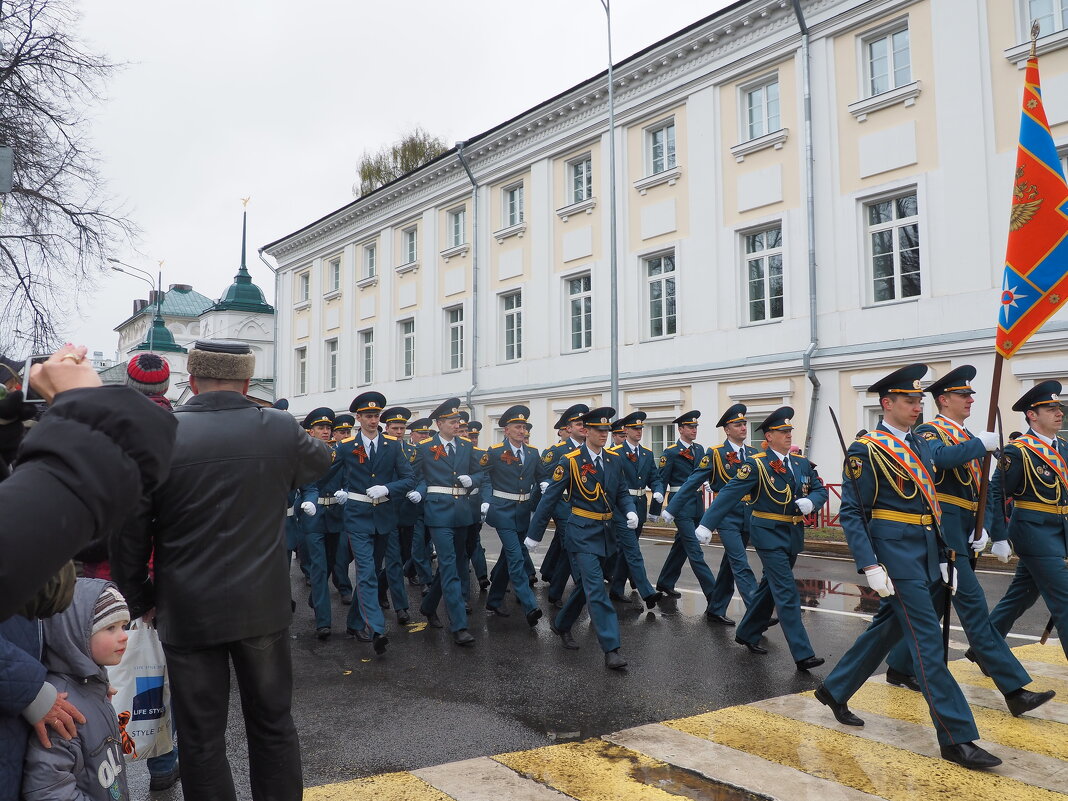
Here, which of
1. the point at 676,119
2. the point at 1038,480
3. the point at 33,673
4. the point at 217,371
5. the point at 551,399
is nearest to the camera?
the point at 33,673

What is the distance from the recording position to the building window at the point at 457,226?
27.9 metres

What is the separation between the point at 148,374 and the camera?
375 centimetres

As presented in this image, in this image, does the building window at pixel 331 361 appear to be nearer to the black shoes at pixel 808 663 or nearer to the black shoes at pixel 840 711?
the black shoes at pixel 808 663

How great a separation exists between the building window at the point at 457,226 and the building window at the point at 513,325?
10.7ft

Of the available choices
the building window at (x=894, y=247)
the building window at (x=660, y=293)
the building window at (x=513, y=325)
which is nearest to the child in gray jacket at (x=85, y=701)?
the building window at (x=894, y=247)

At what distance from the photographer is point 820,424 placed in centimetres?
1720

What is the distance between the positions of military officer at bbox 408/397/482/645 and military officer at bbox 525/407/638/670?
114 centimetres

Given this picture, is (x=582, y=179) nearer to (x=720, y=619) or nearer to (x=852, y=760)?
(x=720, y=619)

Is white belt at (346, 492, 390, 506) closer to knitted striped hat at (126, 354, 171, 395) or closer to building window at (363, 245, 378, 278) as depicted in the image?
knitted striped hat at (126, 354, 171, 395)

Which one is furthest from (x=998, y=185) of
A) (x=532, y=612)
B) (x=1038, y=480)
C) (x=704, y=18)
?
(x=532, y=612)

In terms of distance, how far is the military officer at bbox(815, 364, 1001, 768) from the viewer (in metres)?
4.82

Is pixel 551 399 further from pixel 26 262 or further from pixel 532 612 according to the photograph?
pixel 532 612

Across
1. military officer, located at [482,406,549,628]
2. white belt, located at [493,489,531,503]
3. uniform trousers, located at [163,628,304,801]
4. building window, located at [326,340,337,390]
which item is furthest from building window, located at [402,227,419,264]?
uniform trousers, located at [163,628,304,801]

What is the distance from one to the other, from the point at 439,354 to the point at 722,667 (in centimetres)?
2256
